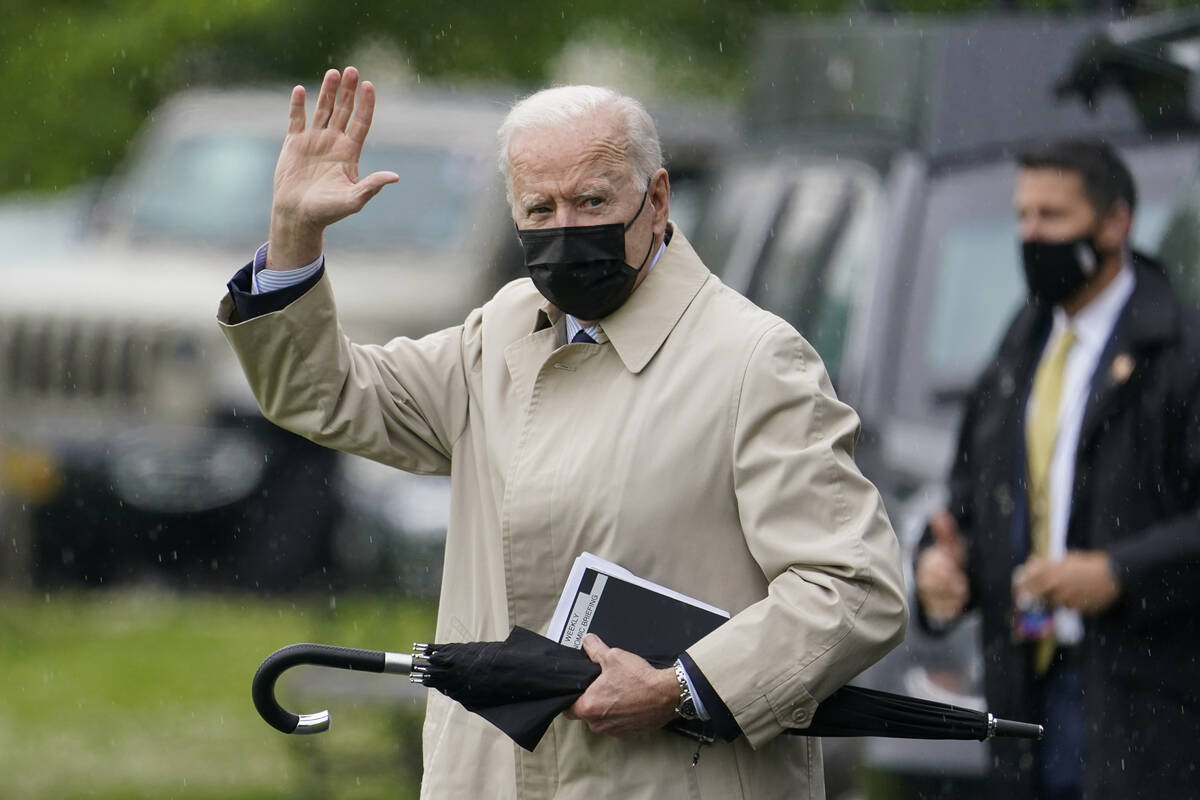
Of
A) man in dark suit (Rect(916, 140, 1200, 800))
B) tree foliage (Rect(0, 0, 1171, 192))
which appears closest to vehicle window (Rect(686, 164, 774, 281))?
man in dark suit (Rect(916, 140, 1200, 800))

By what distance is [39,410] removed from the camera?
11555mm

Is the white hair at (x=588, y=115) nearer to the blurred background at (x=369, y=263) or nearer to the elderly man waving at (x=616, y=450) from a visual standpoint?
the elderly man waving at (x=616, y=450)

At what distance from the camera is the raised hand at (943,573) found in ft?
16.7

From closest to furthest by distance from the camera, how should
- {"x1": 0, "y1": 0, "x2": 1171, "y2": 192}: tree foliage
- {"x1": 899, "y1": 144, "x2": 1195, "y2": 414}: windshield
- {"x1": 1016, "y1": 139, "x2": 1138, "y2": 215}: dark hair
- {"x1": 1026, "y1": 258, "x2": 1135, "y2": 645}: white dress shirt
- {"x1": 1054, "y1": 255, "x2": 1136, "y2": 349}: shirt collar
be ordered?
{"x1": 1026, "y1": 258, "x2": 1135, "y2": 645}: white dress shirt < {"x1": 1054, "y1": 255, "x2": 1136, "y2": 349}: shirt collar < {"x1": 1016, "y1": 139, "x2": 1138, "y2": 215}: dark hair < {"x1": 899, "y1": 144, "x2": 1195, "y2": 414}: windshield < {"x1": 0, "y1": 0, "x2": 1171, "y2": 192}: tree foliage

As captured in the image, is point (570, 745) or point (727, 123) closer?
point (570, 745)

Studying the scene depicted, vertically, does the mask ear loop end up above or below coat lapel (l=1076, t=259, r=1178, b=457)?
above

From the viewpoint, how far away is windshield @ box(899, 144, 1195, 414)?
6.68m

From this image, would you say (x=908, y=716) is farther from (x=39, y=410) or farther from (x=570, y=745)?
(x=39, y=410)

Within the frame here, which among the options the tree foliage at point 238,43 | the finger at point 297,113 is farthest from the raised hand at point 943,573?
the tree foliage at point 238,43

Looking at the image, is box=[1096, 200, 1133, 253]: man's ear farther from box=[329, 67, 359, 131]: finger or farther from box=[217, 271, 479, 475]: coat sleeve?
box=[329, 67, 359, 131]: finger

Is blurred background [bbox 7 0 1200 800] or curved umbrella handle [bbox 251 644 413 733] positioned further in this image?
blurred background [bbox 7 0 1200 800]

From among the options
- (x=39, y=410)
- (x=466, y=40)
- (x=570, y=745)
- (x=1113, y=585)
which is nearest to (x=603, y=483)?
(x=570, y=745)

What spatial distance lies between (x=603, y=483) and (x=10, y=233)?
1398 centimetres

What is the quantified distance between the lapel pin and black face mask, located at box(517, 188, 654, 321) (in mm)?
1821
